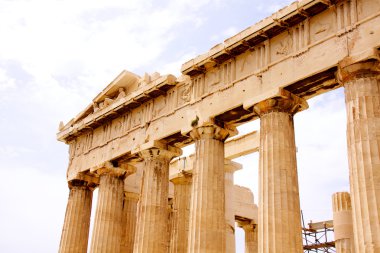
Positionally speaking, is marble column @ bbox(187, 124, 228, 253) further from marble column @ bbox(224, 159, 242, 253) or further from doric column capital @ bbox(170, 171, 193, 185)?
doric column capital @ bbox(170, 171, 193, 185)

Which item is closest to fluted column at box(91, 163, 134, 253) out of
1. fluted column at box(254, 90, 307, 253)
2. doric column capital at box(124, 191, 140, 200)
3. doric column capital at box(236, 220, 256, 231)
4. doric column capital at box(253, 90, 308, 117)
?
doric column capital at box(124, 191, 140, 200)

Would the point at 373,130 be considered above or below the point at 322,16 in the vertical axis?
below

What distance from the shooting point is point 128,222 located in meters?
27.3

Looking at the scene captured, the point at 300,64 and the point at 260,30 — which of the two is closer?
the point at 300,64

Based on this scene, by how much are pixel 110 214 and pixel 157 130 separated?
4.85 meters

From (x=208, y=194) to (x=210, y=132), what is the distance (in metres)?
2.44

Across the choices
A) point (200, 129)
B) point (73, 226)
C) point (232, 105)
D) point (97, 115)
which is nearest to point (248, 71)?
point (232, 105)

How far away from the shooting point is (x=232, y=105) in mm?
18266

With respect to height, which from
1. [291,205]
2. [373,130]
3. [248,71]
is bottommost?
[291,205]

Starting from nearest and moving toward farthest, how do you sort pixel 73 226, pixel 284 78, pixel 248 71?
1. pixel 284 78
2. pixel 248 71
3. pixel 73 226

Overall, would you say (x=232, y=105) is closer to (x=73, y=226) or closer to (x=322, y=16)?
(x=322, y=16)

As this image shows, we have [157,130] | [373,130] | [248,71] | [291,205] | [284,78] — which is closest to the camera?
[373,130]

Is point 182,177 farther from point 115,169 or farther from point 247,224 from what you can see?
point 247,224

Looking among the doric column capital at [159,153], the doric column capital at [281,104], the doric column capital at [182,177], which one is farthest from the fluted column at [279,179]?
the doric column capital at [182,177]
